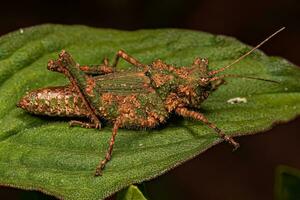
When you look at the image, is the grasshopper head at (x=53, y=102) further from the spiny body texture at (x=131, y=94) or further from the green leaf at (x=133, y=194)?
the green leaf at (x=133, y=194)

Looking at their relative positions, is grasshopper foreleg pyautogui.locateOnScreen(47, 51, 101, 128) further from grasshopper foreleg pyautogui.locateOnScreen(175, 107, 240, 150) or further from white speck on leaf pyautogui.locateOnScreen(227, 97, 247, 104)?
white speck on leaf pyautogui.locateOnScreen(227, 97, 247, 104)

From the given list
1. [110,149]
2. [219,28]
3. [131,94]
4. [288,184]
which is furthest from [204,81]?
[219,28]

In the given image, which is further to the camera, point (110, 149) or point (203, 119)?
point (203, 119)

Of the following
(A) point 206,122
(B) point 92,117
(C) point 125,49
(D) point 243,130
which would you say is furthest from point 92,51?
(D) point 243,130

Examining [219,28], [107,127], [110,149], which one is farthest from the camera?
[219,28]

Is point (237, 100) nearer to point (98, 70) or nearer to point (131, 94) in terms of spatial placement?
Result: point (131, 94)

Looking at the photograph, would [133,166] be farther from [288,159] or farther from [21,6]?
[21,6]

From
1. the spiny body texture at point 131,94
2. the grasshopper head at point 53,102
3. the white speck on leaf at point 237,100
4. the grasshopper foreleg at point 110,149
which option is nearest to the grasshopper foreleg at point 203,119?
the spiny body texture at point 131,94
